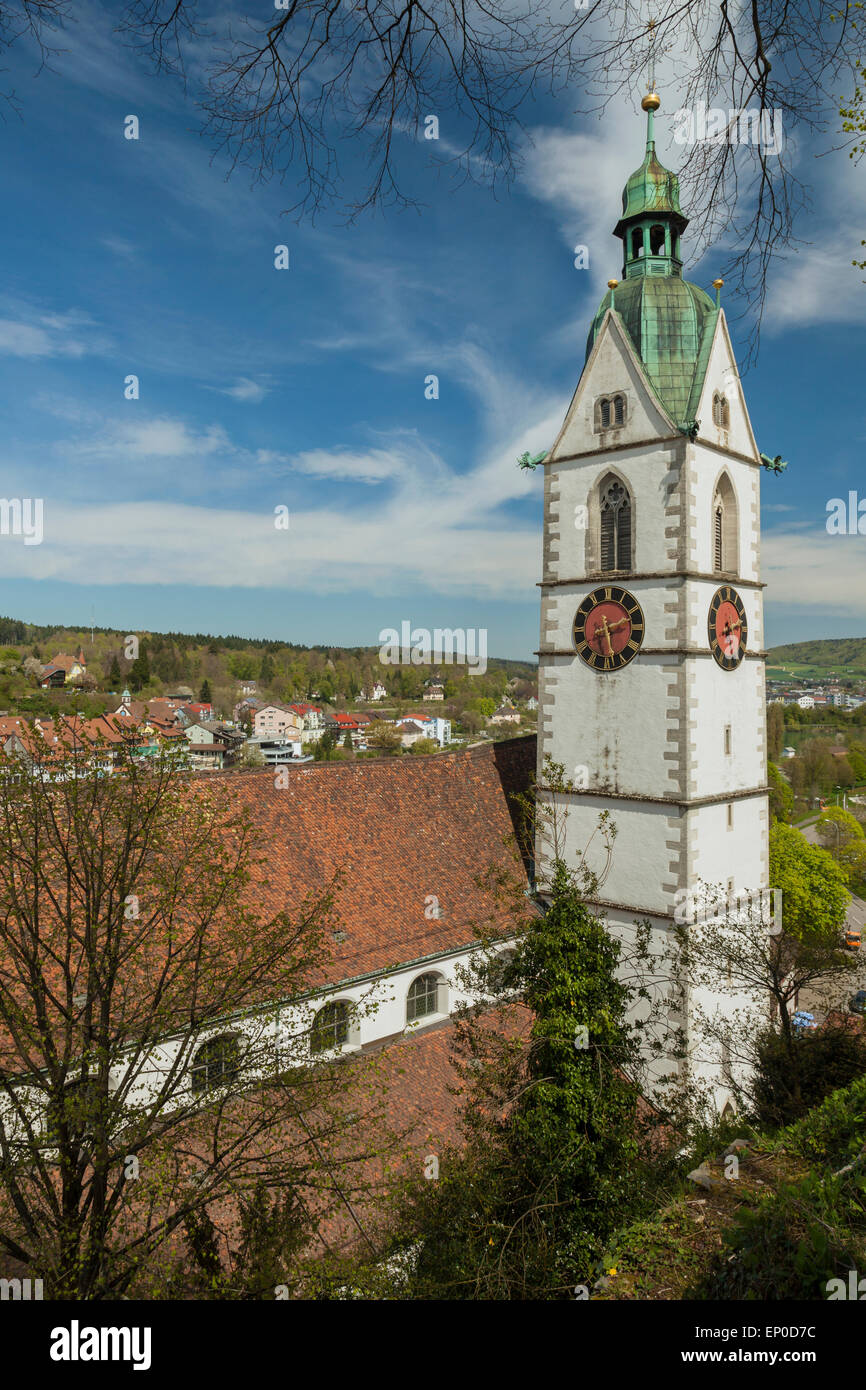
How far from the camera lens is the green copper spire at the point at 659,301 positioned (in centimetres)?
1723

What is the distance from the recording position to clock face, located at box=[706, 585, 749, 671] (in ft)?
55.9

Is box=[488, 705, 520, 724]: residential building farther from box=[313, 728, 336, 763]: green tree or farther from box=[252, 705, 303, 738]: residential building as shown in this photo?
box=[313, 728, 336, 763]: green tree

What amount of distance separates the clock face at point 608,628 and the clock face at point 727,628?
167 centimetres

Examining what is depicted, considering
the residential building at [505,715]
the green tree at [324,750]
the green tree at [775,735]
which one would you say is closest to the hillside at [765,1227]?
the green tree at [324,750]

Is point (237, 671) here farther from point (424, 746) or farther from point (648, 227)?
point (648, 227)

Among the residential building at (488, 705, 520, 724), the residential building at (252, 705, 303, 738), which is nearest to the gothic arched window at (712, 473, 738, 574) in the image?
the residential building at (252, 705, 303, 738)

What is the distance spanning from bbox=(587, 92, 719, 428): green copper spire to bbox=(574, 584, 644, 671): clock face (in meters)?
4.00

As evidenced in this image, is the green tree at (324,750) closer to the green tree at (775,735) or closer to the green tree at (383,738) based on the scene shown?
the green tree at (383,738)

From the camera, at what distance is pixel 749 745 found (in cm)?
1823

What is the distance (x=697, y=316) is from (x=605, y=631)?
7.76 m

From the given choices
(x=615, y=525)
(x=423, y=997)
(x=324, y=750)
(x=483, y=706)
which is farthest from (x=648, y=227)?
(x=483, y=706)

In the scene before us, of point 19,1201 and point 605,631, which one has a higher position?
point 605,631

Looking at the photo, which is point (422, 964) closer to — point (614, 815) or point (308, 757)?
point (614, 815)
